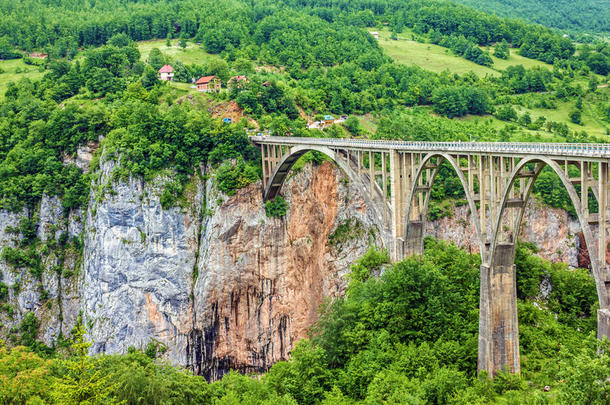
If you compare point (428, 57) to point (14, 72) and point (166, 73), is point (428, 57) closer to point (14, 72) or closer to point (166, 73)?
point (166, 73)

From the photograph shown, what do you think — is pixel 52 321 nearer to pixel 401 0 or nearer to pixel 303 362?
pixel 303 362

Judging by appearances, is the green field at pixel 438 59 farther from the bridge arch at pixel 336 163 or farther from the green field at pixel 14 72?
the green field at pixel 14 72

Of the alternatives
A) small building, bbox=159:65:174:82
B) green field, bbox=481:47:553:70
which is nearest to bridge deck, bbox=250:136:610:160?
small building, bbox=159:65:174:82

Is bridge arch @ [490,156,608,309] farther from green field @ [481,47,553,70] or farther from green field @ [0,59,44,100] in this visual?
green field @ [481,47,553,70]

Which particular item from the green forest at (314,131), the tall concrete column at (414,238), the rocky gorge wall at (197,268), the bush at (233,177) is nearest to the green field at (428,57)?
the green forest at (314,131)

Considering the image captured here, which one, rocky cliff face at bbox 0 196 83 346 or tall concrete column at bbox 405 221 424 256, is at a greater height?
tall concrete column at bbox 405 221 424 256

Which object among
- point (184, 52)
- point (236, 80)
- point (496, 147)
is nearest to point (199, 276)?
point (236, 80)
